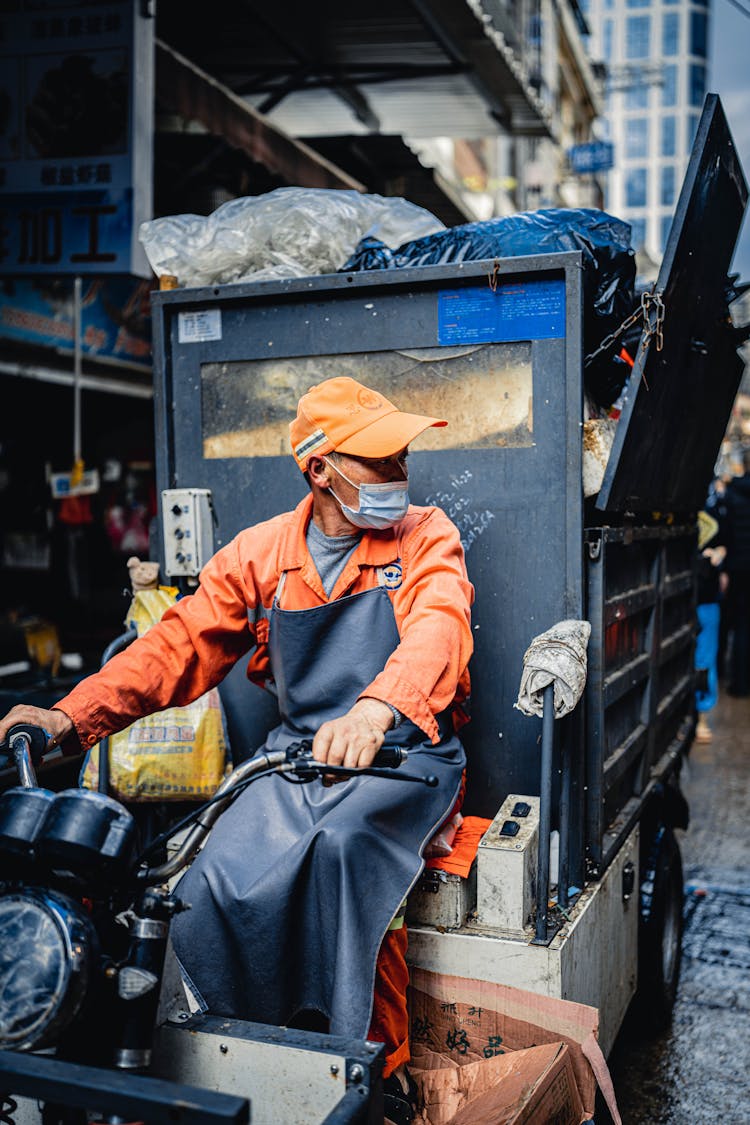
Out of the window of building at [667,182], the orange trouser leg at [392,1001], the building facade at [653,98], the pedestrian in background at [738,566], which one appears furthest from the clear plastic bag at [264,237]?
the window of building at [667,182]

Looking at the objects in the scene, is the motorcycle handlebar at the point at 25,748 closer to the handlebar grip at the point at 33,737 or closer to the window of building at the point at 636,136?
the handlebar grip at the point at 33,737

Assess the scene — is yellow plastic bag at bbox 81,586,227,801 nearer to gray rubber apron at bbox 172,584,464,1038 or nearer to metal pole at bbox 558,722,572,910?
gray rubber apron at bbox 172,584,464,1038

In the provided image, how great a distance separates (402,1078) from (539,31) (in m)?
23.0

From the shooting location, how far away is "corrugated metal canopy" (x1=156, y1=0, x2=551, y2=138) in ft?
22.7

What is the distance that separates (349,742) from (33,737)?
2.46 ft

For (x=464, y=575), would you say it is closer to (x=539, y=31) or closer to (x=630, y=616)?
(x=630, y=616)

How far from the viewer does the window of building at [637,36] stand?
97.3 metres

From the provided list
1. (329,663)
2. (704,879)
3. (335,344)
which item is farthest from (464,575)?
(704,879)

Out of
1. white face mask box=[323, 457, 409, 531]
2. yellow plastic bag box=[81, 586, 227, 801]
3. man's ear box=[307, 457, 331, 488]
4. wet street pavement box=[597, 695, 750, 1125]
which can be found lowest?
wet street pavement box=[597, 695, 750, 1125]

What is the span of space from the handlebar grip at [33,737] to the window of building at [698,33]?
11164 centimetres

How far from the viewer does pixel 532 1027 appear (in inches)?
100

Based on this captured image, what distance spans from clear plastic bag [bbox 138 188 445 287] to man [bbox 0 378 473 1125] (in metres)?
0.92

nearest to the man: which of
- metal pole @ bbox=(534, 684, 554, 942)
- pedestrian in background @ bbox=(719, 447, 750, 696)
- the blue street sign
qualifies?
metal pole @ bbox=(534, 684, 554, 942)

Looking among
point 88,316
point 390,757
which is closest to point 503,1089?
point 390,757
